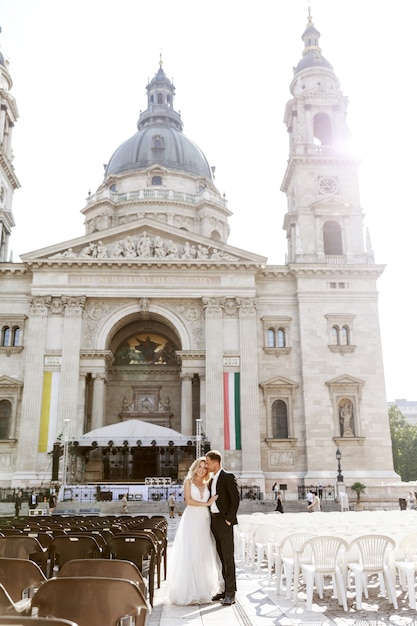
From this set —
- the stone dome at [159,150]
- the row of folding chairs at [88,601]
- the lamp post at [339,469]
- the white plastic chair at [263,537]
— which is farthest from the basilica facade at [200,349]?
the row of folding chairs at [88,601]

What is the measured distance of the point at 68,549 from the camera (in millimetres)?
8883

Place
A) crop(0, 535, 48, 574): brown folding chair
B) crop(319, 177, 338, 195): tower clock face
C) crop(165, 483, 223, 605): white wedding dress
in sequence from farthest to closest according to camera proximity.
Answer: crop(319, 177, 338, 195): tower clock face < crop(165, 483, 223, 605): white wedding dress < crop(0, 535, 48, 574): brown folding chair

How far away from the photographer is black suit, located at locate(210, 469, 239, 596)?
9.55 metres

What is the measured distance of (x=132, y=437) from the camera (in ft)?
118

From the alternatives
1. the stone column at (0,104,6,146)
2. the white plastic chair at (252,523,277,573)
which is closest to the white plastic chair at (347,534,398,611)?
the white plastic chair at (252,523,277,573)

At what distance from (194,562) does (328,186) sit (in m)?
39.8

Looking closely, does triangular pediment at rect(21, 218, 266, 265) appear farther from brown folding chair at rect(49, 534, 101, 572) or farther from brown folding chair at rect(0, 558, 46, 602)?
brown folding chair at rect(0, 558, 46, 602)

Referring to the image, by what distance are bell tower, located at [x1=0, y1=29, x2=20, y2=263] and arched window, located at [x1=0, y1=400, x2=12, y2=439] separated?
10.3 m

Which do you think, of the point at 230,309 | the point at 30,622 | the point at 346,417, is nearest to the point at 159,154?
the point at 230,309

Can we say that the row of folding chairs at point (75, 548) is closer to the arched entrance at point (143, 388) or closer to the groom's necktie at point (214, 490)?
the groom's necktie at point (214, 490)

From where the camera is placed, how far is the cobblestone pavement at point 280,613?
8234 mm

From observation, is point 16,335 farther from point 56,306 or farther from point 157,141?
point 157,141

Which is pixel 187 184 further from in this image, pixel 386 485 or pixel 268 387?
pixel 386 485

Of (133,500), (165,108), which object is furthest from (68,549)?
(165,108)
